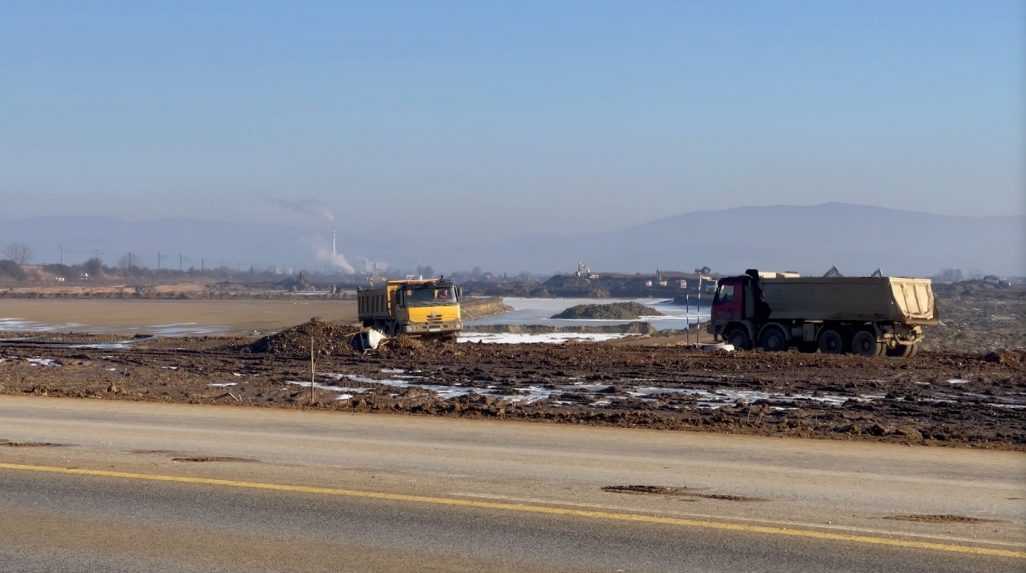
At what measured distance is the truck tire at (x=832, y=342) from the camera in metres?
37.4

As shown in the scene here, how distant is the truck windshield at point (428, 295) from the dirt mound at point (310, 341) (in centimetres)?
217

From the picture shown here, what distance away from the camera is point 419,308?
42219 millimetres

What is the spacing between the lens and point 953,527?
10.2m

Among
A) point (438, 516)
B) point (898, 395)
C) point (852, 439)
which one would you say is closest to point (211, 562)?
point (438, 516)

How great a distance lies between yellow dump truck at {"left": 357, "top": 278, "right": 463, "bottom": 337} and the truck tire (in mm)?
12652

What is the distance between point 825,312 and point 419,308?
13.9 metres

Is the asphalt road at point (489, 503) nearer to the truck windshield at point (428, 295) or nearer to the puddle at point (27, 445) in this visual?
the puddle at point (27, 445)

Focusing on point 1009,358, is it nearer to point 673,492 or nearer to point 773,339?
point 773,339

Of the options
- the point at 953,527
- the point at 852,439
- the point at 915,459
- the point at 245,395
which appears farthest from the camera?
the point at 245,395

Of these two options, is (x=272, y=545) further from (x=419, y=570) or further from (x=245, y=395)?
(x=245, y=395)

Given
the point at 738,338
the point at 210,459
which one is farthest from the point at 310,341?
the point at 210,459

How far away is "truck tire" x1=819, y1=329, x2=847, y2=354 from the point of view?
3738 centimetres

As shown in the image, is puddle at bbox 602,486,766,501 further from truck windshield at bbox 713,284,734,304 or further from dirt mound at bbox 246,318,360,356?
dirt mound at bbox 246,318,360,356

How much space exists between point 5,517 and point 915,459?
410 inches
